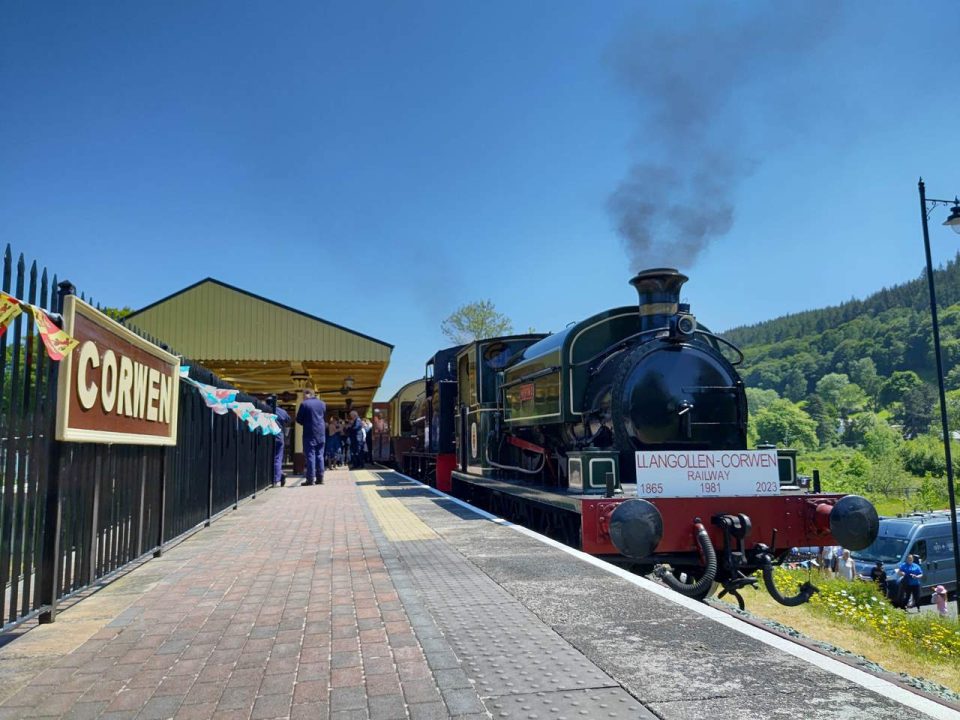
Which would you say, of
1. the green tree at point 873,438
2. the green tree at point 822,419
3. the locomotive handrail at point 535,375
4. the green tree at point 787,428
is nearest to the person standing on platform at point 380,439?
the locomotive handrail at point 535,375

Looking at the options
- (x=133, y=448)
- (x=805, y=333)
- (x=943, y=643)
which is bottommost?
(x=943, y=643)

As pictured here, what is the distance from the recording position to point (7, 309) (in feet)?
10.4

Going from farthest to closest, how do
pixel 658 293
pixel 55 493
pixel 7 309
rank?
1. pixel 658 293
2. pixel 55 493
3. pixel 7 309

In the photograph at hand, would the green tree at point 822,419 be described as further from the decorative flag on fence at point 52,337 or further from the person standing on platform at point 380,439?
the decorative flag on fence at point 52,337

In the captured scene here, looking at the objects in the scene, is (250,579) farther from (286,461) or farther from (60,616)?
(286,461)

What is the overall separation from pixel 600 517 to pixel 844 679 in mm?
3053

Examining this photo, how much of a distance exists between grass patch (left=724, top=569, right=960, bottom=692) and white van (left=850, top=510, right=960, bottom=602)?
778 centimetres

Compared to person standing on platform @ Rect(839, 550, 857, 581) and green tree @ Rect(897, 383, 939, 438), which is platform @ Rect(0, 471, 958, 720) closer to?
person standing on platform @ Rect(839, 550, 857, 581)

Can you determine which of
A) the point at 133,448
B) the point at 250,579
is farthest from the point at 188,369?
the point at 250,579

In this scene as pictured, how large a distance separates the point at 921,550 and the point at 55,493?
20516 millimetres

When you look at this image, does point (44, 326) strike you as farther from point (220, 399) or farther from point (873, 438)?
point (873, 438)

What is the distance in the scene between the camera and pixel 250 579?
5117 mm

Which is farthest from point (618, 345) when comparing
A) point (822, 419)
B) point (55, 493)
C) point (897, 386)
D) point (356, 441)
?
point (897, 386)

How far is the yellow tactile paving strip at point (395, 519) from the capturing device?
7.07m
